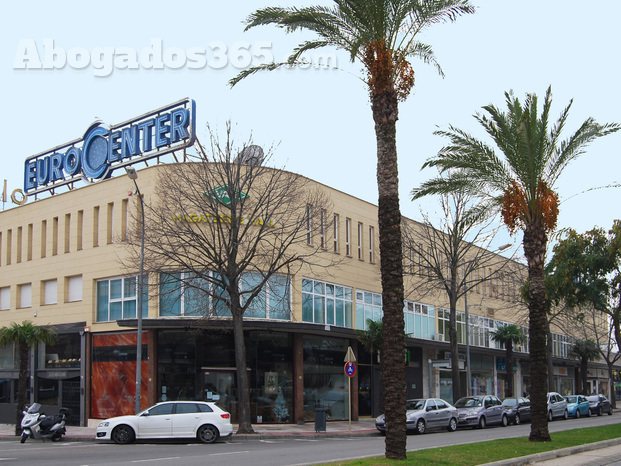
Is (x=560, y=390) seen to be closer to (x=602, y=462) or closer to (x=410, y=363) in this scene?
(x=410, y=363)

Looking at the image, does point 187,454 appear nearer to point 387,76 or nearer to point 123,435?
point 123,435

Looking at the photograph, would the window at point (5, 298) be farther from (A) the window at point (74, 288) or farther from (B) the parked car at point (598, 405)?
(B) the parked car at point (598, 405)

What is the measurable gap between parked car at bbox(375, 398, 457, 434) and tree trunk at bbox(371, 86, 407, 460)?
1508 cm

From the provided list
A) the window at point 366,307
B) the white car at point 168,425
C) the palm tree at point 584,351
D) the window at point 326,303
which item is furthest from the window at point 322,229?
the palm tree at point 584,351

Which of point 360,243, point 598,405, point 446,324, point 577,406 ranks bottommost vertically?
Result: point 598,405

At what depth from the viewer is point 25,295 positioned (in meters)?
38.5

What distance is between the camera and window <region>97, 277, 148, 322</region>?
32438mm

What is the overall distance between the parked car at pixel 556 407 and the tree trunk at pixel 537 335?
19.3 m

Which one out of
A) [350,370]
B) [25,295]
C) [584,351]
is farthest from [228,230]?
[584,351]

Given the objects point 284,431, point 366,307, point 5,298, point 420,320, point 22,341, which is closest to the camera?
point 284,431

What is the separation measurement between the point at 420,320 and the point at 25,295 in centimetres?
2338

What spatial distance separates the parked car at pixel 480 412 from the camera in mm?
32906

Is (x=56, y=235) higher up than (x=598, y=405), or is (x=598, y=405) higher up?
(x=56, y=235)

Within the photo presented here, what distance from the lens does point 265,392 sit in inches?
1275
